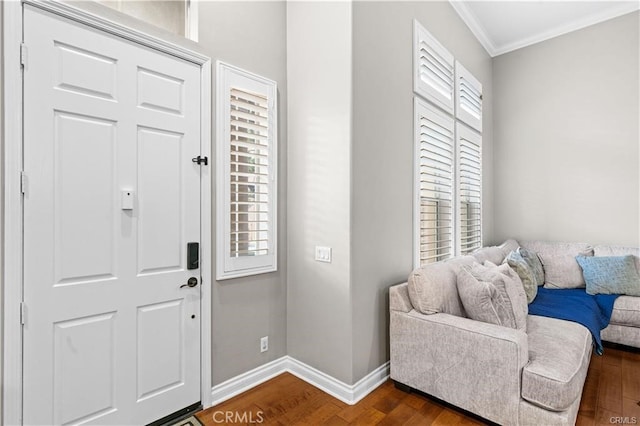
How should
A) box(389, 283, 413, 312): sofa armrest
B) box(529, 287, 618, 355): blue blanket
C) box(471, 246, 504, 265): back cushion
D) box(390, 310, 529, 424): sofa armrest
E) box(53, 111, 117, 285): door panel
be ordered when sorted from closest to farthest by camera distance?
box(53, 111, 117, 285): door panel, box(390, 310, 529, 424): sofa armrest, box(389, 283, 413, 312): sofa armrest, box(529, 287, 618, 355): blue blanket, box(471, 246, 504, 265): back cushion

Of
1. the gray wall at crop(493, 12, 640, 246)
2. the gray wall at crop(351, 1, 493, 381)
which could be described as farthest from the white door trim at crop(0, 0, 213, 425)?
the gray wall at crop(493, 12, 640, 246)

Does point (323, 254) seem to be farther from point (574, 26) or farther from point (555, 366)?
point (574, 26)

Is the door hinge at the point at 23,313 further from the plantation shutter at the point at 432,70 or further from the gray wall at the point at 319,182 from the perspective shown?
the plantation shutter at the point at 432,70

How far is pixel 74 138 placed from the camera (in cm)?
166

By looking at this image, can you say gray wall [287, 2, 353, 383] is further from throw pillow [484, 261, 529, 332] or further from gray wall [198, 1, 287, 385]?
throw pillow [484, 261, 529, 332]

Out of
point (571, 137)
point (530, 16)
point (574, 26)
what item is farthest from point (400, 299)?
point (574, 26)

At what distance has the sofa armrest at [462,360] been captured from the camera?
5.90 feet

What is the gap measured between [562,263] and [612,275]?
18.3 inches

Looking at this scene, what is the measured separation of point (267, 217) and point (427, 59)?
2023mm

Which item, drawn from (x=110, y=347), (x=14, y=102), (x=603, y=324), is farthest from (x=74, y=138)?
(x=603, y=324)

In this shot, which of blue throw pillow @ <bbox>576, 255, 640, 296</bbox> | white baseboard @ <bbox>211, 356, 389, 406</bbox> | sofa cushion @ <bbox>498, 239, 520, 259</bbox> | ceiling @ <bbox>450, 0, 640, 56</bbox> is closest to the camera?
white baseboard @ <bbox>211, 356, 389, 406</bbox>

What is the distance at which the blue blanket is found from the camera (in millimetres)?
2516

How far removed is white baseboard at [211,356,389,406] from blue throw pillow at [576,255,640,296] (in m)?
2.33

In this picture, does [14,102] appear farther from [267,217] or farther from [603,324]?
[603,324]
